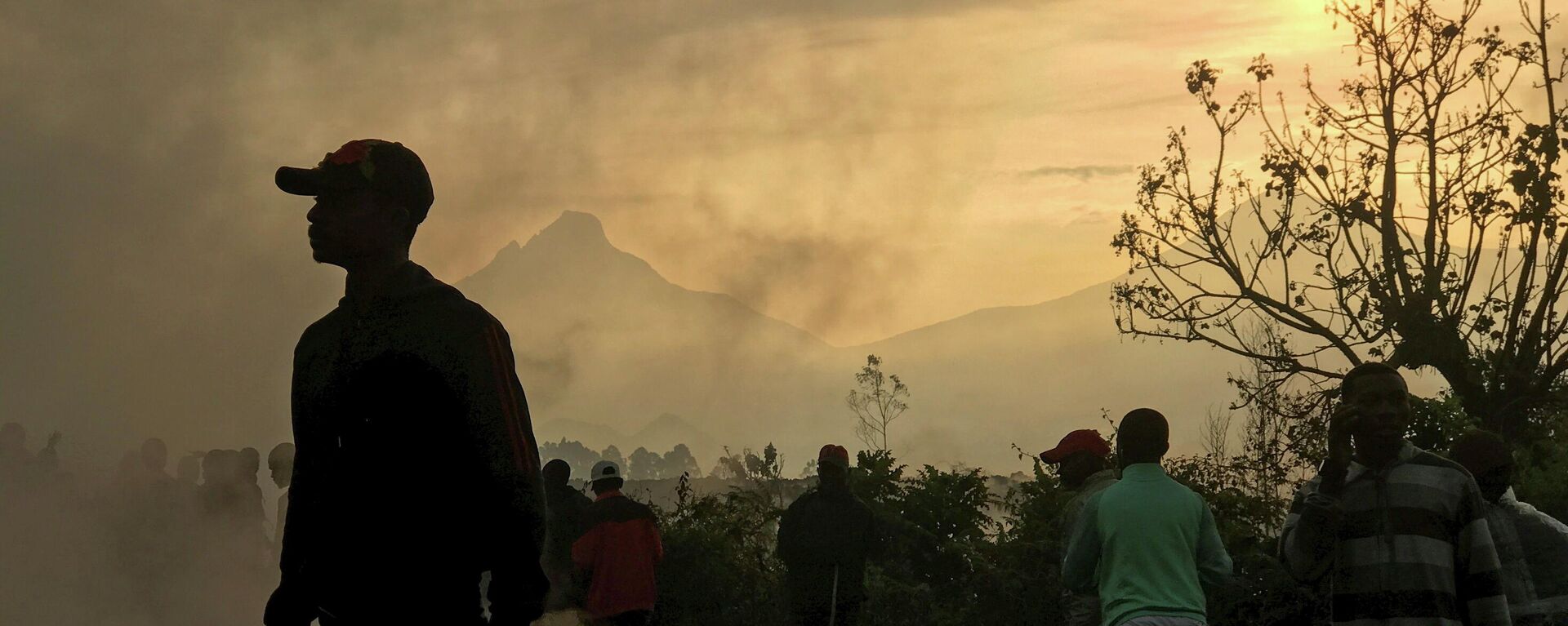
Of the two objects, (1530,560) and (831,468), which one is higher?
(831,468)

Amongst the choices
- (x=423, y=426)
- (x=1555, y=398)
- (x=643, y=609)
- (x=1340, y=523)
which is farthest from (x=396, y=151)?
(x=1555, y=398)

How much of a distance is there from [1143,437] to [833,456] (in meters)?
6.37

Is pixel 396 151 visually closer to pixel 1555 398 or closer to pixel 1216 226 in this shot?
pixel 1555 398

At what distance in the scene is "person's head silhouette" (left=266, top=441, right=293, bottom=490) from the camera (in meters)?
13.9

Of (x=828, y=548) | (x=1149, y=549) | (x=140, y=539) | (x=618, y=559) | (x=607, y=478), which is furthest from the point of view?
(x=140, y=539)

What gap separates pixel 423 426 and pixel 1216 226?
20031 mm

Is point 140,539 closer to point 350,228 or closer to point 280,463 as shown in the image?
point 280,463

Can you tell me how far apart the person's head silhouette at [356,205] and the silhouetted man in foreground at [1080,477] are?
Result: 432 centimetres

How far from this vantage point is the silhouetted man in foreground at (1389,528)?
4.69m

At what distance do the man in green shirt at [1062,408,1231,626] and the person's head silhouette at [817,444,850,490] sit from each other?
612cm

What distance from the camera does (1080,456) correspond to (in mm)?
7379

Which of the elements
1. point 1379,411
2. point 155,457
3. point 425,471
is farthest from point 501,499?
point 155,457

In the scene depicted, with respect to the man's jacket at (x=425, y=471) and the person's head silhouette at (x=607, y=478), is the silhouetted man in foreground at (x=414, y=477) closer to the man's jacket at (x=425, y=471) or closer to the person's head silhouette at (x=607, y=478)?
the man's jacket at (x=425, y=471)

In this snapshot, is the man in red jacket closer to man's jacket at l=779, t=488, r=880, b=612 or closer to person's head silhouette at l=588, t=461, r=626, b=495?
person's head silhouette at l=588, t=461, r=626, b=495
